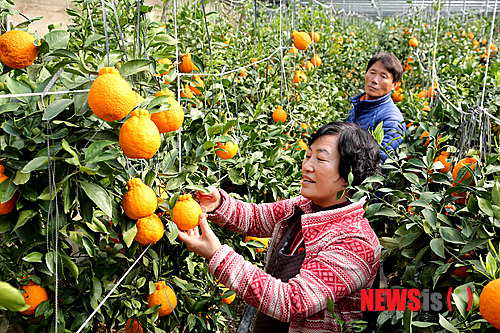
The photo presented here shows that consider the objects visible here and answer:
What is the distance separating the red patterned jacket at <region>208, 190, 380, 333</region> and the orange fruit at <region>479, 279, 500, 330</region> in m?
0.45

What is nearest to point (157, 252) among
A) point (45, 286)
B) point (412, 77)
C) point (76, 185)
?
point (45, 286)

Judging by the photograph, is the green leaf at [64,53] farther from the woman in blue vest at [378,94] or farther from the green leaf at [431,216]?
the woman in blue vest at [378,94]

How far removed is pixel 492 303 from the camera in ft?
2.52

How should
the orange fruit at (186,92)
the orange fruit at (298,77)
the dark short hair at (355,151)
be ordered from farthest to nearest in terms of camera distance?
the orange fruit at (298,77)
the orange fruit at (186,92)
the dark short hair at (355,151)

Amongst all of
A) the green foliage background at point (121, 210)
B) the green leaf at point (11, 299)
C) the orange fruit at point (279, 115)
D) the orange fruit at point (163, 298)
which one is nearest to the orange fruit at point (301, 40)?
the orange fruit at point (279, 115)

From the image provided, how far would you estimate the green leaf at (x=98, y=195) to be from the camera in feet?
2.82

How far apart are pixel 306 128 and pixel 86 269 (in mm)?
1979

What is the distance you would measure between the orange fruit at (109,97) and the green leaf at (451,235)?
30.1 inches

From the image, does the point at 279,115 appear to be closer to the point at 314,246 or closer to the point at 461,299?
the point at 314,246

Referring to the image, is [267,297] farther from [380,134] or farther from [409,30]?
[409,30]

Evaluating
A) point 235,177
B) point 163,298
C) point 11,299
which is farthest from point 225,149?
point 11,299

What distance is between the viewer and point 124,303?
1189 millimetres

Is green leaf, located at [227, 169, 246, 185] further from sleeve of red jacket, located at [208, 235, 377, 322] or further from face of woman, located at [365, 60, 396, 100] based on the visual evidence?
face of woman, located at [365, 60, 396, 100]

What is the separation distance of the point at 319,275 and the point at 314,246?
0.37 ft
